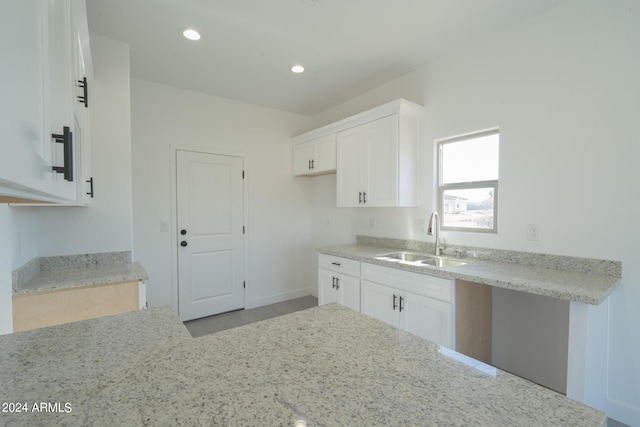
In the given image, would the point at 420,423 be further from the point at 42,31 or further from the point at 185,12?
the point at 185,12

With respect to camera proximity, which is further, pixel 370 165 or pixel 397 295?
pixel 370 165

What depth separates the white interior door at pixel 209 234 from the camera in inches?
130

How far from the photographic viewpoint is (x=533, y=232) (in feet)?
6.97

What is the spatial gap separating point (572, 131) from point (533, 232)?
0.73 metres

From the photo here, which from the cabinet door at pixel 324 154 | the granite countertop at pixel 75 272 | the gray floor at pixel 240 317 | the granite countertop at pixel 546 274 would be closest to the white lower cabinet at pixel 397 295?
the granite countertop at pixel 546 274

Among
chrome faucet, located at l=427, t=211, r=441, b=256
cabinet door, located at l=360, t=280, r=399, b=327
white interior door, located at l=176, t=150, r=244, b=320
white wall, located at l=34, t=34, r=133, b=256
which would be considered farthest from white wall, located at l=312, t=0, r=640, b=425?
white wall, located at l=34, t=34, r=133, b=256

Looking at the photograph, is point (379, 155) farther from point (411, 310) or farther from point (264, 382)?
point (264, 382)

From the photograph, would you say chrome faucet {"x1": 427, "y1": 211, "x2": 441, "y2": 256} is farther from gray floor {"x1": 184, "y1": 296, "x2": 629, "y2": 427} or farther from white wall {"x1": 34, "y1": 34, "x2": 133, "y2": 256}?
white wall {"x1": 34, "y1": 34, "x2": 133, "y2": 256}

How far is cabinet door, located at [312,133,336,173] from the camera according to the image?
342cm

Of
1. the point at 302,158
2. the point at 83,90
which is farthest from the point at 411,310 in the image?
the point at 83,90

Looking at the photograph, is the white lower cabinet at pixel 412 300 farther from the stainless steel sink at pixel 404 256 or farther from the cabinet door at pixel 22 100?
the cabinet door at pixel 22 100

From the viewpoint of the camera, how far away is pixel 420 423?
0.52 m

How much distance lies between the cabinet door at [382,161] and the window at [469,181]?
17.9 inches

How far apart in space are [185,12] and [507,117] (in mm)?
2522
